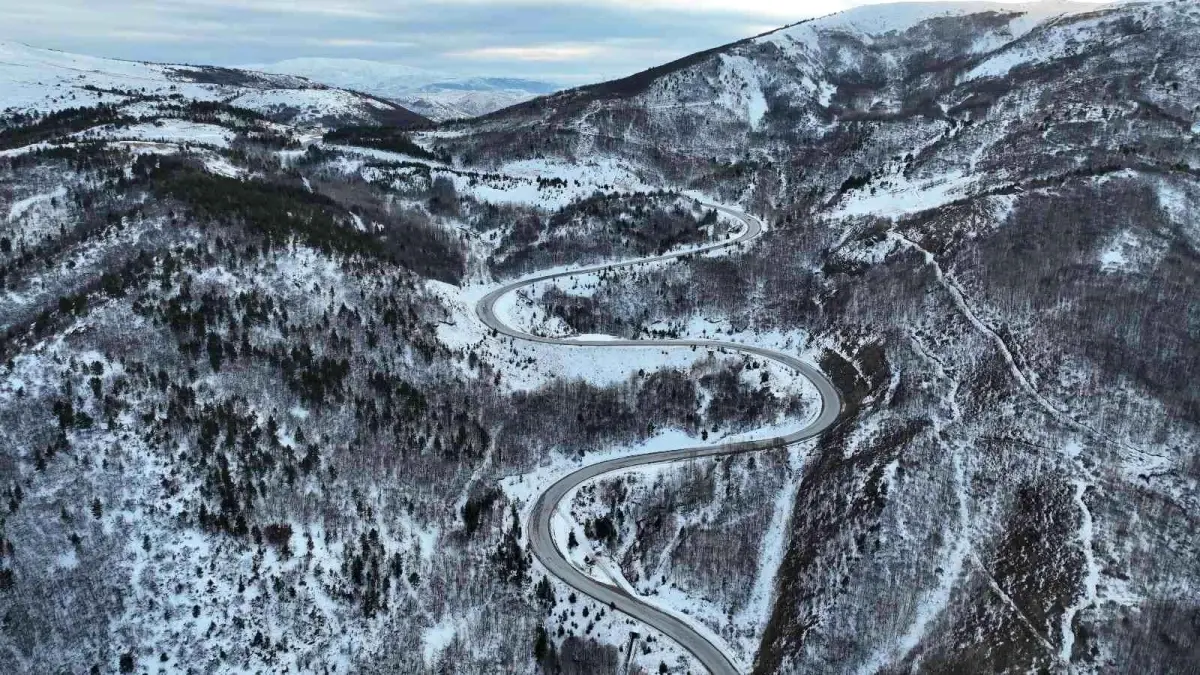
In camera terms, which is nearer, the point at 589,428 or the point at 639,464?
the point at 639,464

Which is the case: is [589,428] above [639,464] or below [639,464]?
above

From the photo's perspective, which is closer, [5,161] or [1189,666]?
[1189,666]

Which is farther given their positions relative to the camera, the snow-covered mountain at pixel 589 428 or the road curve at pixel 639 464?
the road curve at pixel 639 464

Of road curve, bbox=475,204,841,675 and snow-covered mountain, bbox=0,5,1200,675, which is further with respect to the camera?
road curve, bbox=475,204,841,675

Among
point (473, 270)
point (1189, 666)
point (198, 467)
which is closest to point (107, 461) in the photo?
point (198, 467)

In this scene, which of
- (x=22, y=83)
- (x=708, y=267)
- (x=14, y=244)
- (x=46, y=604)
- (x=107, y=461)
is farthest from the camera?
(x=22, y=83)

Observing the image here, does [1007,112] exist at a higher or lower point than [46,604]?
higher

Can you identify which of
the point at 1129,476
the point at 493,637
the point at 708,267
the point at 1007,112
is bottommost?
the point at 493,637

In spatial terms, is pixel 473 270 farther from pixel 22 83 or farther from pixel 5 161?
pixel 22 83
